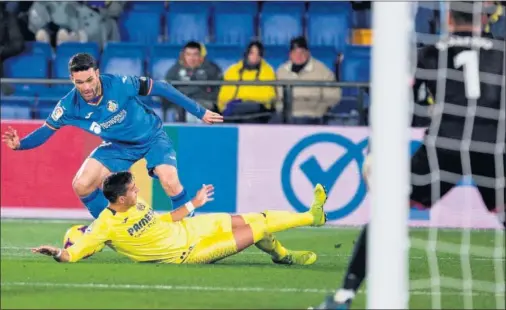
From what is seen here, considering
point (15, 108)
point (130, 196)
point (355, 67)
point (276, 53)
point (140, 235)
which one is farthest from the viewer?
point (276, 53)

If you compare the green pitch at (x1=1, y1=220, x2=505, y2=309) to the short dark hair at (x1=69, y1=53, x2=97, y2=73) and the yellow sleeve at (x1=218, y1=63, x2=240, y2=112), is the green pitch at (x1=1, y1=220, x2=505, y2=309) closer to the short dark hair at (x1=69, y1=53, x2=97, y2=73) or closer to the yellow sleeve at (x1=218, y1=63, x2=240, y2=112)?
the short dark hair at (x1=69, y1=53, x2=97, y2=73)

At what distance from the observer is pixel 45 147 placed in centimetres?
1173

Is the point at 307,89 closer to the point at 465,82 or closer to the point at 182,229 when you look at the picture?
the point at 182,229

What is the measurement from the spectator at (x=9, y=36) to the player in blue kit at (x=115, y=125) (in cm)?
339

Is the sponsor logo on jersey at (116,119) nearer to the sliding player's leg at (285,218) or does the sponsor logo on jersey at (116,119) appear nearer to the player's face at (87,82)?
the player's face at (87,82)

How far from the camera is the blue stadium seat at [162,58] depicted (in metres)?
12.6

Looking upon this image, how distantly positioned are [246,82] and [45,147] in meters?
1.81

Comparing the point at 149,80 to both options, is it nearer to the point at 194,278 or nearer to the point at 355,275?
the point at 194,278

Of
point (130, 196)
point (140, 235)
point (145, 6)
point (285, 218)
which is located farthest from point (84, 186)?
point (145, 6)

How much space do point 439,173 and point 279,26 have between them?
6.30 m

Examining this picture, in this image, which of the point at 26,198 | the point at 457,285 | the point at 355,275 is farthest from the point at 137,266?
the point at 26,198

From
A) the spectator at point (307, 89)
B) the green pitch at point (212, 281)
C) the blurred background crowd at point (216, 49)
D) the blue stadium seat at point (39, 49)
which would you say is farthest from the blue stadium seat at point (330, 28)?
the green pitch at point (212, 281)

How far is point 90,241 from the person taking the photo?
795 centimetres

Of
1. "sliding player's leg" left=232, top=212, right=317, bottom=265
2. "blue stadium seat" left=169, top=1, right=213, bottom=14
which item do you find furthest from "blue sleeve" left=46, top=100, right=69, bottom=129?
"blue stadium seat" left=169, top=1, right=213, bottom=14
